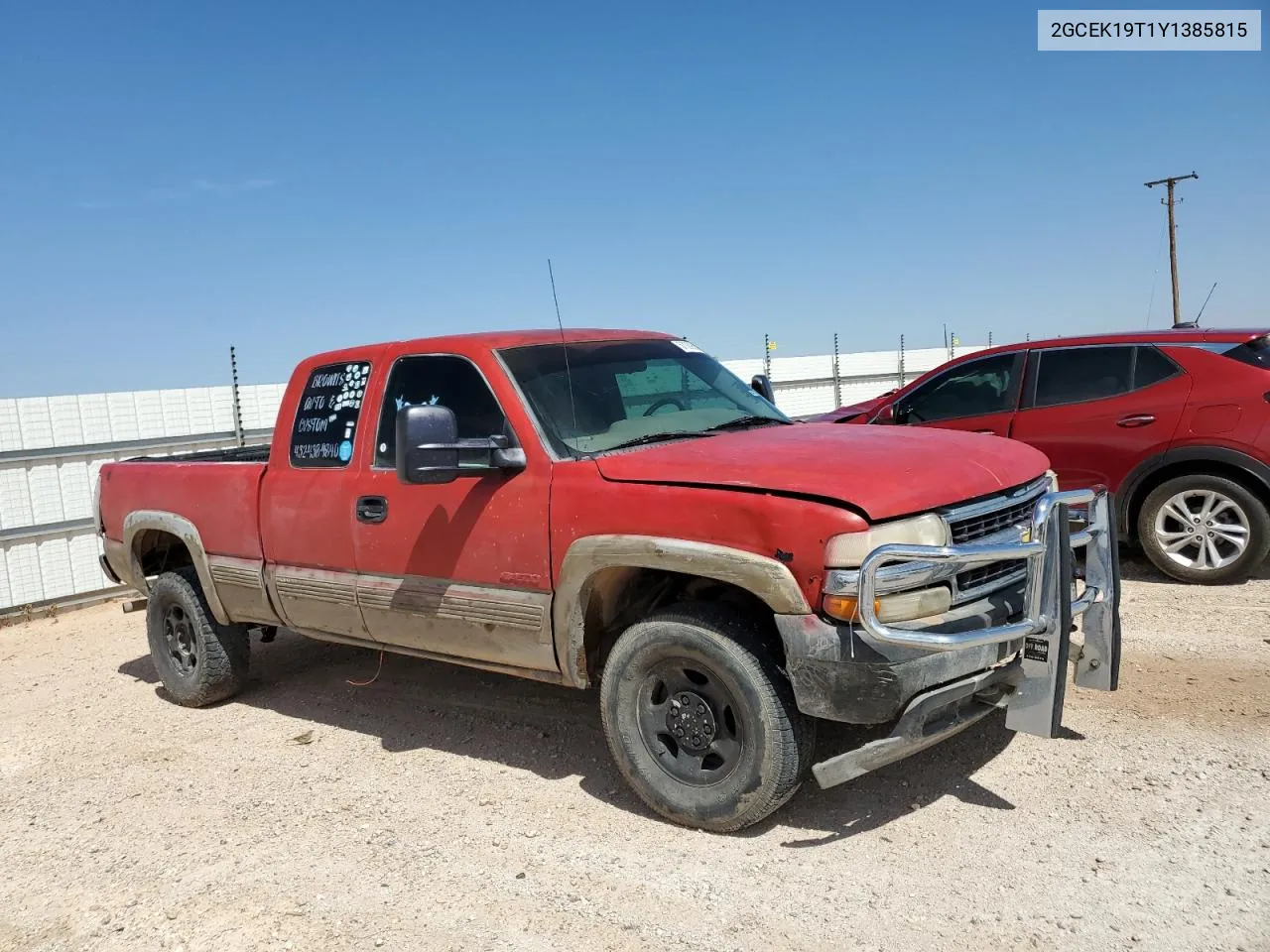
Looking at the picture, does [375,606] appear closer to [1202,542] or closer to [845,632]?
[845,632]

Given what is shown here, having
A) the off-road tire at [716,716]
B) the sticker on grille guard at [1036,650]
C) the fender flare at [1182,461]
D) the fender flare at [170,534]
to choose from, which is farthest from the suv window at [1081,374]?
the fender flare at [170,534]

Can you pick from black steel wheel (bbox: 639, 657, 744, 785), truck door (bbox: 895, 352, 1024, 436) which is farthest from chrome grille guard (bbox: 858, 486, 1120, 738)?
truck door (bbox: 895, 352, 1024, 436)

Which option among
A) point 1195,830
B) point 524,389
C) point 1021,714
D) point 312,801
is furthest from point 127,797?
point 1195,830

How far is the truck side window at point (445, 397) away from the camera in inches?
175

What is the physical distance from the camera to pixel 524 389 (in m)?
4.38

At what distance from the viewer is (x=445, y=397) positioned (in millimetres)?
4668

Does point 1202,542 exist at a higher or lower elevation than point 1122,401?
lower

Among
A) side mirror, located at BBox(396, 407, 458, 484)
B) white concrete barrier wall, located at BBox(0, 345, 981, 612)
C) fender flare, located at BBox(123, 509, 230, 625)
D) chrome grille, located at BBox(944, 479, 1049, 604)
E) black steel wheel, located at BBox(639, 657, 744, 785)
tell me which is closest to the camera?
chrome grille, located at BBox(944, 479, 1049, 604)

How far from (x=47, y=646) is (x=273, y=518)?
183 inches

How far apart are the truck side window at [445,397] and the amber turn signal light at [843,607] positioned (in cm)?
163

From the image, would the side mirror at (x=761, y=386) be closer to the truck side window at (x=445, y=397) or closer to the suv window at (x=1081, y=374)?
the truck side window at (x=445, y=397)

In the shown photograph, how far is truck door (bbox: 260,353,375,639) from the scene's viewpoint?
4902 millimetres

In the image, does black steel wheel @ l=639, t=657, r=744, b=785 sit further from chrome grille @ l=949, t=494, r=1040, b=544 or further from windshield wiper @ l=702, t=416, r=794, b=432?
windshield wiper @ l=702, t=416, r=794, b=432

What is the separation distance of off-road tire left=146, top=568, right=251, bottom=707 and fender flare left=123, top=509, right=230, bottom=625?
114 millimetres
